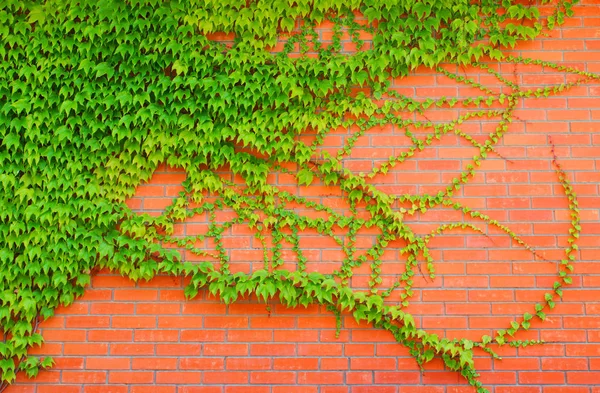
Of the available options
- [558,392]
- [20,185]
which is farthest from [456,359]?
[20,185]

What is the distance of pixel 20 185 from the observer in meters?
3.25

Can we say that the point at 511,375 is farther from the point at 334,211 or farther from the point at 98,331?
the point at 98,331

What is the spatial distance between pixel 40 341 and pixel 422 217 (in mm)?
2289

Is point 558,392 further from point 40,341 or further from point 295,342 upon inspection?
point 40,341

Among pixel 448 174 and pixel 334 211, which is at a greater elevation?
pixel 448 174

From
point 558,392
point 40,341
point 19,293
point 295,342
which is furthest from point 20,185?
point 558,392

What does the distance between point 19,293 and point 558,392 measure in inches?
120

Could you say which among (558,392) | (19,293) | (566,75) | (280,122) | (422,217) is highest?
(566,75)

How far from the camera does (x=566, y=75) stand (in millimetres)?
3303

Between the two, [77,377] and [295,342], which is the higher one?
[295,342]

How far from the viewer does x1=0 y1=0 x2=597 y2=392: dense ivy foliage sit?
320cm

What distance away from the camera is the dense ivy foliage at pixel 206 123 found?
10.5 ft

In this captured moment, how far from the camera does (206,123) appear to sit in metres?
3.28

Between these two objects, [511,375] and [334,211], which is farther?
[334,211]
